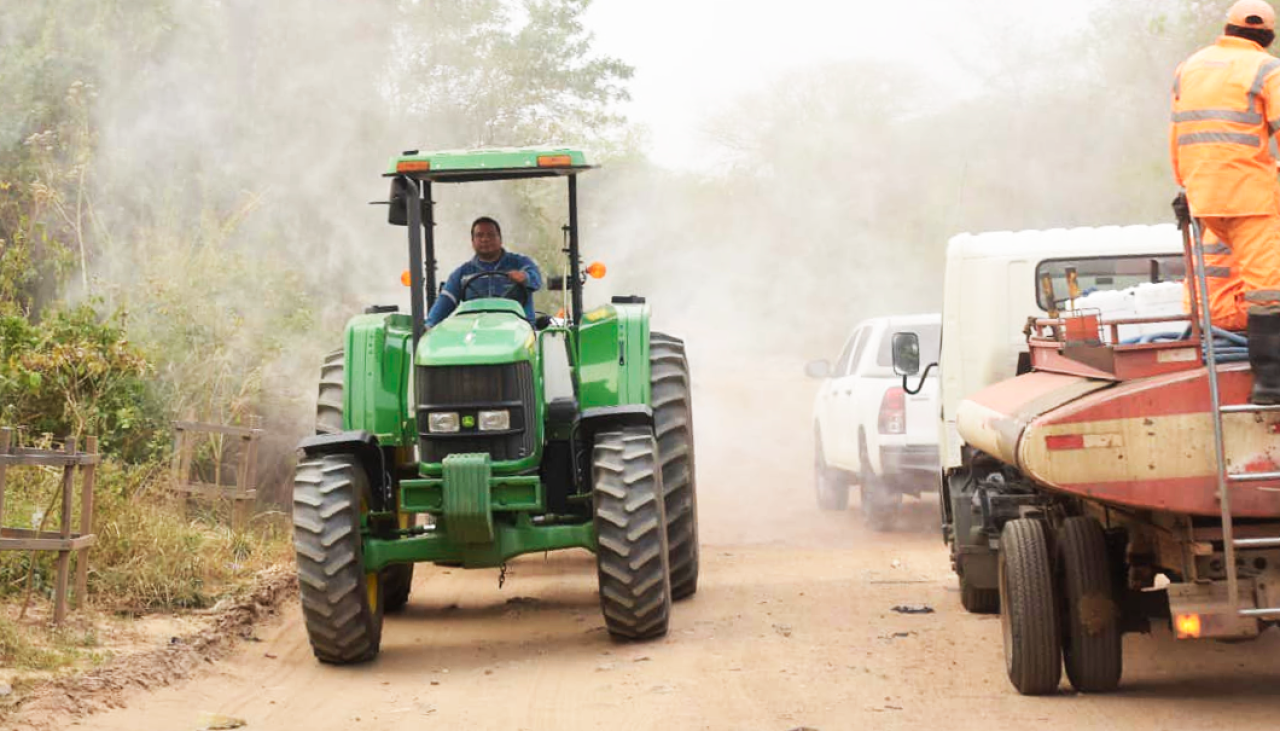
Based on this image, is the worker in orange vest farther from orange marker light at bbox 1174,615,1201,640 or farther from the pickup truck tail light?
the pickup truck tail light

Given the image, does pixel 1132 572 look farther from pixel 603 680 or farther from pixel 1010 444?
pixel 603 680

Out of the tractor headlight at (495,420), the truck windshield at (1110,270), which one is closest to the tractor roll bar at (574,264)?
the tractor headlight at (495,420)

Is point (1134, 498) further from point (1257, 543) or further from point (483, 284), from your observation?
point (483, 284)

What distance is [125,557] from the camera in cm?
1134

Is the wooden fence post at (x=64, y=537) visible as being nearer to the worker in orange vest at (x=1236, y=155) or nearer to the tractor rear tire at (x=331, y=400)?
the tractor rear tire at (x=331, y=400)

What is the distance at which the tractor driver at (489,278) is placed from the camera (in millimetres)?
11352

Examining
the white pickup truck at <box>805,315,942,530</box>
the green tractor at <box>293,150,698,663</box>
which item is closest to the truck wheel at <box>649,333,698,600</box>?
the green tractor at <box>293,150,698,663</box>

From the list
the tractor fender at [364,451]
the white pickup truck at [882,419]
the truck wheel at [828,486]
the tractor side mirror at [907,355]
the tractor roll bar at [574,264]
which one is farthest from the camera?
the truck wheel at [828,486]

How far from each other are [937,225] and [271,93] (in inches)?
675

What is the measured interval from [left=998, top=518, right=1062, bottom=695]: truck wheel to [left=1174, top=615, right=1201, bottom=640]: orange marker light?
91 centimetres

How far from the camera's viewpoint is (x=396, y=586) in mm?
11961

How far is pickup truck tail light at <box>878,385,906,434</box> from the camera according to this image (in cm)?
1531

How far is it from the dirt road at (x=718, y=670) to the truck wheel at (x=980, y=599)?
0.13 metres

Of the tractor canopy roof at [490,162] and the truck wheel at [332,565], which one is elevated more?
the tractor canopy roof at [490,162]
